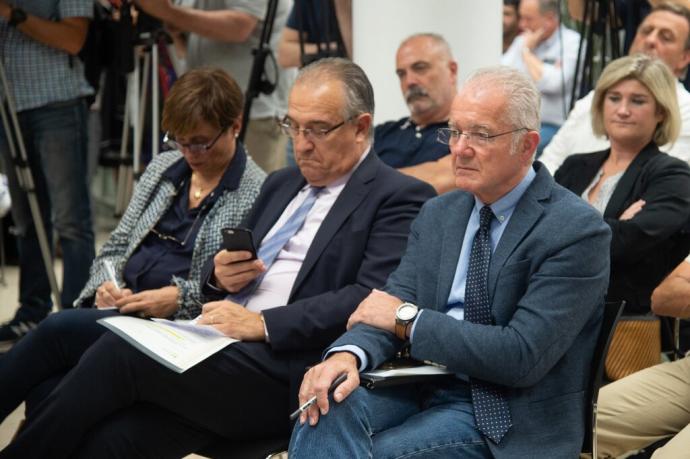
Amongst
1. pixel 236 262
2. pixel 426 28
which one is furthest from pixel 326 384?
pixel 426 28

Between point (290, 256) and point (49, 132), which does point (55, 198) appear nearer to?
point (49, 132)

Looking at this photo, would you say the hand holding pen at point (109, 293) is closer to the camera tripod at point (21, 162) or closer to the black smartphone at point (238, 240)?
the black smartphone at point (238, 240)

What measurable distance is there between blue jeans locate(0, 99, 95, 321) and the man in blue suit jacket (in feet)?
7.59

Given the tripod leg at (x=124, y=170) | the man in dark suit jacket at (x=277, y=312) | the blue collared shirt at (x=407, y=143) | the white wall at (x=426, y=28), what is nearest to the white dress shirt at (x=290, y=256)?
the man in dark suit jacket at (x=277, y=312)

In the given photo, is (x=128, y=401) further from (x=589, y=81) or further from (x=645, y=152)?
(x=589, y=81)

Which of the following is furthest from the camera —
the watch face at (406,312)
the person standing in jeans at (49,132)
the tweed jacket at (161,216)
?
the person standing in jeans at (49,132)

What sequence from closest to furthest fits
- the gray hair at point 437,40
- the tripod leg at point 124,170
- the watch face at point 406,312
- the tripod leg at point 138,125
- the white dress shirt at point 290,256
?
the watch face at point 406,312 < the white dress shirt at point 290,256 < the gray hair at point 437,40 < the tripod leg at point 138,125 < the tripod leg at point 124,170

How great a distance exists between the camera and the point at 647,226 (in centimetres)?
302

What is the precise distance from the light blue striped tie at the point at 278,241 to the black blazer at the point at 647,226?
3.09 feet

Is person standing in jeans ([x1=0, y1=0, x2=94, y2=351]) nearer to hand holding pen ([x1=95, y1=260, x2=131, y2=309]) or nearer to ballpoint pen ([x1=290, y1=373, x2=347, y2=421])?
hand holding pen ([x1=95, y1=260, x2=131, y2=309])

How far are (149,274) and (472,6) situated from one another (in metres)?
1.75

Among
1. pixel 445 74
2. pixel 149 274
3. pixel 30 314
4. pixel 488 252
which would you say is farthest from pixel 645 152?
pixel 30 314

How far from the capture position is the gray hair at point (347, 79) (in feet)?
9.03

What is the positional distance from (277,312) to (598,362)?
832 mm
